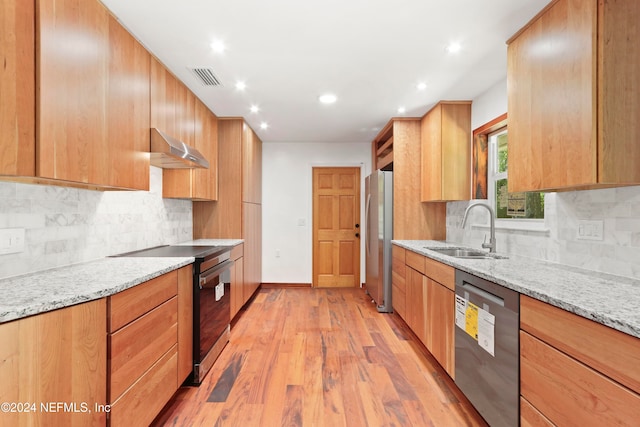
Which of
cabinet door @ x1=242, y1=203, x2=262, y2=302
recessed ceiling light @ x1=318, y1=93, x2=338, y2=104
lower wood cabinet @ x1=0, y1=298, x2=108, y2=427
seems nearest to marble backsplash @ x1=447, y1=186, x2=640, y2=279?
recessed ceiling light @ x1=318, y1=93, x2=338, y2=104

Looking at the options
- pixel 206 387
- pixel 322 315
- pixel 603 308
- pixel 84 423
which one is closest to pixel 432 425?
pixel 603 308

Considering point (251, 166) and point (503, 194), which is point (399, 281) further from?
point (251, 166)

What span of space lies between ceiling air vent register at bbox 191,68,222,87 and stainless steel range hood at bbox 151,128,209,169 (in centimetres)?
60

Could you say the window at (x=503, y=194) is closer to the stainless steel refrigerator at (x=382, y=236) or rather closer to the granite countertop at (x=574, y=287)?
the granite countertop at (x=574, y=287)

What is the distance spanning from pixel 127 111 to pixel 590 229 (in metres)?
2.88

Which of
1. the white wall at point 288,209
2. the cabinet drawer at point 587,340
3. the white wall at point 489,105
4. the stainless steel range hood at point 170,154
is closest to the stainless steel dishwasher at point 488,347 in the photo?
the cabinet drawer at point 587,340

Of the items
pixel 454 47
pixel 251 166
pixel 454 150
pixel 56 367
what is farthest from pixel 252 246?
pixel 454 47

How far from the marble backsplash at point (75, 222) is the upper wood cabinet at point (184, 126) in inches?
7.5

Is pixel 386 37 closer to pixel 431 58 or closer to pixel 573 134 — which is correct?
pixel 431 58

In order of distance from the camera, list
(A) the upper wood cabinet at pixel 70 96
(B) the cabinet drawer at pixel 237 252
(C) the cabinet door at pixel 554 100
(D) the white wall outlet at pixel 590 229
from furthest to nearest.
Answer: (B) the cabinet drawer at pixel 237 252, (D) the white wall outlet at pixel 590 229, (C) the cabinet door at pixel 554 100, (A) the upper wood cabinet at pixel 70 96

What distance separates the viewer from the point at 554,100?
1.61 m

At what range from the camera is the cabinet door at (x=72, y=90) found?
1.32 meters

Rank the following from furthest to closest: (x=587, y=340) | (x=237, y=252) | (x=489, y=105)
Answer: (x=237, y=252) → (x=489, y=105) → (x=587, y=340)

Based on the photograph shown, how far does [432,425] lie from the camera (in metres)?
1.81
